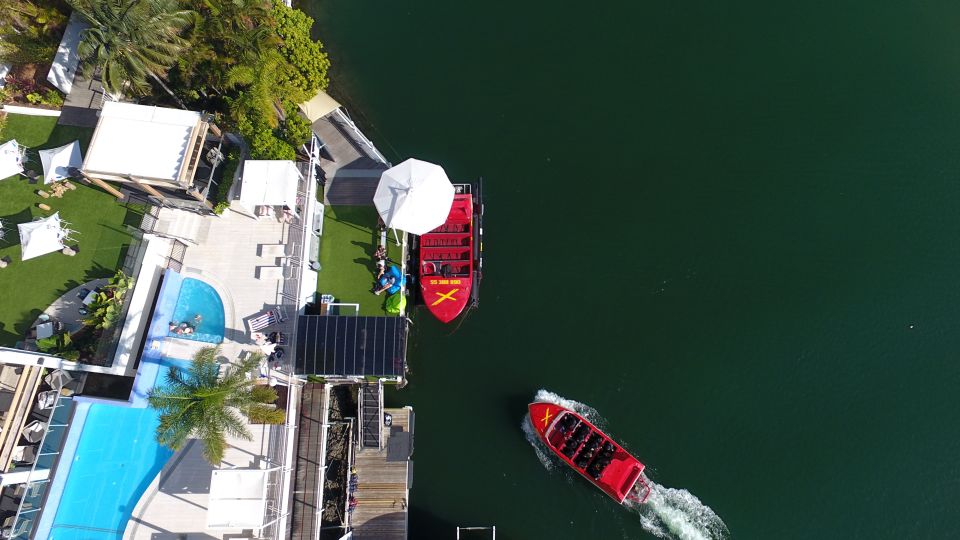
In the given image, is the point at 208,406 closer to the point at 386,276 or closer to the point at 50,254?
the point at 386,276

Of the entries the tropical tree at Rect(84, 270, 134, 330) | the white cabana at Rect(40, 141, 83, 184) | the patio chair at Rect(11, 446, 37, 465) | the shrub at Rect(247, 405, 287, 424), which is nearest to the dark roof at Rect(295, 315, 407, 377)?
the shrub at Rect(247, 405, 287, 424)

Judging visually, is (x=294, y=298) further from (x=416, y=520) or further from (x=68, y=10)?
(x=68, y=10)

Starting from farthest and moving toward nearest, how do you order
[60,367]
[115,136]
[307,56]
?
[307,56] < [115,136] < [60,367]

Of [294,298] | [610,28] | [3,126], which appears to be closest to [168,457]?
[294,298]

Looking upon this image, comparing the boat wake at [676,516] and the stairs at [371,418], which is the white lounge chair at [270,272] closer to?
the stairs at [371,418]

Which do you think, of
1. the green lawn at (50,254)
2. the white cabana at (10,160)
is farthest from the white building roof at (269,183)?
the white cabana at (10,160)

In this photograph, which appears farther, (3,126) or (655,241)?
(655,241)
